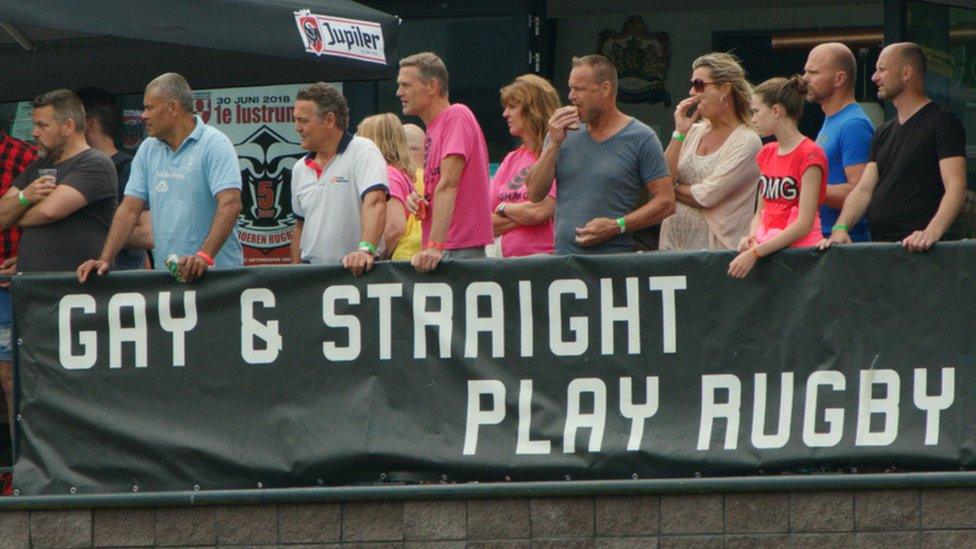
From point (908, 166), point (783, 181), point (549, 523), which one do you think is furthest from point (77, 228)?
point (908, 166)

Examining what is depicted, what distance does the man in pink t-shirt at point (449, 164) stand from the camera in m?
7.68

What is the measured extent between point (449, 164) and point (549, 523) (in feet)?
5.49

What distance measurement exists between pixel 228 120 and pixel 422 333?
514 centimetres

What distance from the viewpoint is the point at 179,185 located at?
26.0ft

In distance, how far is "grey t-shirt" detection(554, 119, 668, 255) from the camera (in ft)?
25.1

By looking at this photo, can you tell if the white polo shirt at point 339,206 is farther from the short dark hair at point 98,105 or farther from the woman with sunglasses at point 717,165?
the short dark hair at point 98,105

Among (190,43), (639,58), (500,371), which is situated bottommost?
(500,371)

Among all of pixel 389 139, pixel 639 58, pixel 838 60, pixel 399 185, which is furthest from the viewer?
pixel 639 58

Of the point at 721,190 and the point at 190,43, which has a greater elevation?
the point at 190,43

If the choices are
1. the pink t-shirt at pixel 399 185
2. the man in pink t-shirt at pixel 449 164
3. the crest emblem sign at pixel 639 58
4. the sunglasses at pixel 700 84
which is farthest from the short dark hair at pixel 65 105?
the crest emblem sign at pixel 639 58

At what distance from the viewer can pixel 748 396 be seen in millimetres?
7199

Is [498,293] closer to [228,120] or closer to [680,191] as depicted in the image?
[680,191]

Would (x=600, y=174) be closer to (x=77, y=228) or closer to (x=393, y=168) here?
(x=393, y=168)

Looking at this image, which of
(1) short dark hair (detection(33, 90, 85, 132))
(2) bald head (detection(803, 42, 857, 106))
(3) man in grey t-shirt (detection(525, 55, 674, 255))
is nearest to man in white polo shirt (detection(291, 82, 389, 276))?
(3) man in grey t-shirt (detection(525, 55, 674, 255))
